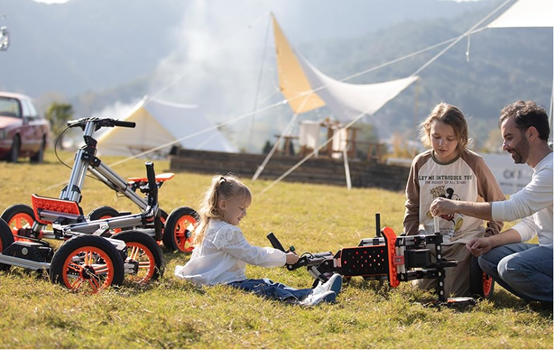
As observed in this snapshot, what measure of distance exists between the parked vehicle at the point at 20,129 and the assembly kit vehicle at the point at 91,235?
8.55 m

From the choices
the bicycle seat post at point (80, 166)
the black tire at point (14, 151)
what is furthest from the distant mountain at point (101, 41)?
the bicycle seat post at point (80, 166)

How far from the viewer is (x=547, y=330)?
3301 mm

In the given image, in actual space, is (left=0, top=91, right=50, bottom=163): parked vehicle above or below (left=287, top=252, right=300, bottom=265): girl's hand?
above

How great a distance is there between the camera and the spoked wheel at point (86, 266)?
3730 millimetres

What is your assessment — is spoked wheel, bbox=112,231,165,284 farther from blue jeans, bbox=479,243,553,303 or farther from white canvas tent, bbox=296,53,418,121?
white canvas tent, bbox=296,53,418,121

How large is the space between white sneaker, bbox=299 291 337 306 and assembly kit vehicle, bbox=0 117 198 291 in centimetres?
102

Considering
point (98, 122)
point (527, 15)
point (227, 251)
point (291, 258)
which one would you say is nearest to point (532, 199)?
point (291, 258)

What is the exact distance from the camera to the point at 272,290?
377 cm

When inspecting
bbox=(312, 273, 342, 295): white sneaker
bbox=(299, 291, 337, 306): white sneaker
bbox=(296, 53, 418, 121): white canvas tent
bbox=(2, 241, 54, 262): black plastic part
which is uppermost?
bbox=(296, 53, 418, 121): white canvas tent

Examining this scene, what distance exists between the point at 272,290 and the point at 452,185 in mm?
1384

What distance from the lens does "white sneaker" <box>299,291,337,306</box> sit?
3.57 meters

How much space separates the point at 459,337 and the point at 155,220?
8.31ft

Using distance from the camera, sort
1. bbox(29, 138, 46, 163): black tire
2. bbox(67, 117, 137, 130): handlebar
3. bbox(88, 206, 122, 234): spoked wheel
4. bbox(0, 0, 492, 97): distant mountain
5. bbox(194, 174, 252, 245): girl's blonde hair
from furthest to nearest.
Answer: bbox(0, 0, 492, 97): distant mountain → bbox(29, 138, 46, 163): black tire → bbox(88, 206, 122, 234): spoked wheel → bbox(67, 117, 137, 130): handlebar → bbox(194, 174, 252, 245): girl's blonde hair

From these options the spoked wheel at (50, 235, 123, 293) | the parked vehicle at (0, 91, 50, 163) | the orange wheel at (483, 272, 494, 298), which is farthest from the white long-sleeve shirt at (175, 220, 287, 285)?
the parked vehicle at (0, 91, 50, 163)
